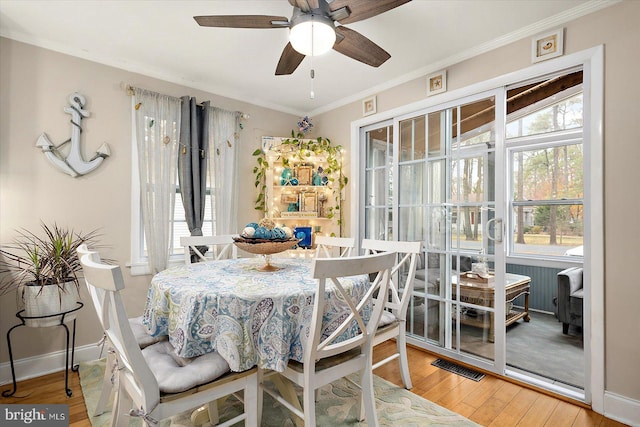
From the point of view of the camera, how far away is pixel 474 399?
215 cm

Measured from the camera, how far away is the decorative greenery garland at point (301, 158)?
364 centimetres

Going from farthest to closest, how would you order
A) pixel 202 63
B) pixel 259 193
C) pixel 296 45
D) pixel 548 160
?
pixel 548 160
pixel 259 193
pixel 202 63
pixel 296 45

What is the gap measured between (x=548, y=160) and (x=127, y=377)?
5.05 metres

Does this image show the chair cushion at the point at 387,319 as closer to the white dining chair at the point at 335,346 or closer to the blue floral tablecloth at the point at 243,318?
the white dining chair at the point at 335,346

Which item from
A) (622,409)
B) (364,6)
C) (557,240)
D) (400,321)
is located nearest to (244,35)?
(364,6)

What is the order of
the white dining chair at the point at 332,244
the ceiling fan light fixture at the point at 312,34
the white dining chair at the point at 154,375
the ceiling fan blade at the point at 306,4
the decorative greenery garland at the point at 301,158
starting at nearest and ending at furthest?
the white dining chair at the point at 154,375
the ceiling fan blade at the point at 306,4
the ceiling fan light fixture at the point at 312,34
the white dining chair at the point at 332,244
the decorative greenery garland at the point at 301,158

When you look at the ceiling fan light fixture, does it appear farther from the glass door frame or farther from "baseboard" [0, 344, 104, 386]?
"baseboard" [0, 344, 104, 386]

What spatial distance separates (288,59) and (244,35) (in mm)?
532

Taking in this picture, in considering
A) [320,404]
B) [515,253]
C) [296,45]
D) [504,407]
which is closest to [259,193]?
[296,45]

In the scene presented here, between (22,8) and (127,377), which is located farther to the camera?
(22,8)

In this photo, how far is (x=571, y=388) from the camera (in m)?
2.25

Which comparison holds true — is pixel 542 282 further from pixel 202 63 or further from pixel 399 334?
pixel 202 63

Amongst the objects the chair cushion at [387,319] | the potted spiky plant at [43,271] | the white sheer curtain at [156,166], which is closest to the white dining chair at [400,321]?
the chair cushion at [387,319]

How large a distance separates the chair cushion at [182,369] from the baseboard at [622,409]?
2.27m
